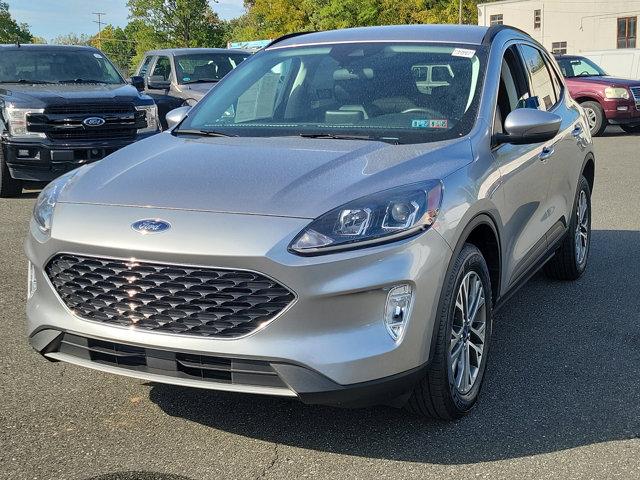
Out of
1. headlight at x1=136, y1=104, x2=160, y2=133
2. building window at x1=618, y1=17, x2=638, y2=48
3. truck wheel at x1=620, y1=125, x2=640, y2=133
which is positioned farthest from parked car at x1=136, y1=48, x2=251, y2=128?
building window at x1=618, y1=17, x2=638, y2=48

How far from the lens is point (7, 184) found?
10125 mm

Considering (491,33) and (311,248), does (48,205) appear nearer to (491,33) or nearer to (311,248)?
(311,248)

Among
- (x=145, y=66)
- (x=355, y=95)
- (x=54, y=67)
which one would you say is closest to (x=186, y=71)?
(x=145, y=66)

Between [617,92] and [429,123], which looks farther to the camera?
[617,92]

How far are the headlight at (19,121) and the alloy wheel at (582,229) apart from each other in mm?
6267

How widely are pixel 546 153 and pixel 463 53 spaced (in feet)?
2.79

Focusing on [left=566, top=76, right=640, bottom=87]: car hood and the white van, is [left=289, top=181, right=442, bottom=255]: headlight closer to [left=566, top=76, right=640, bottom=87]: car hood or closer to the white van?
[left=566, top=76, right=640, bottom=87]: car hood

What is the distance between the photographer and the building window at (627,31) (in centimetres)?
5541

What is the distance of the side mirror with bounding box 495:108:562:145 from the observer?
13.4ft

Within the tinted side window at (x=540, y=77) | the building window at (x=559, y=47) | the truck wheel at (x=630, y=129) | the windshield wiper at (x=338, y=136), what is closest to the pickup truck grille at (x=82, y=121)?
the tinted side window at (x=540, y=77)

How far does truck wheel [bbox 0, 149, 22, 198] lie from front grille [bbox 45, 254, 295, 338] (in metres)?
7.22

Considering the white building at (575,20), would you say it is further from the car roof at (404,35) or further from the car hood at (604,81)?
the car roof at (404,35)

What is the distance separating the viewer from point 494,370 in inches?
171

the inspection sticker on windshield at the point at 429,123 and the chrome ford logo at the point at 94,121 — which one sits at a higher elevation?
the inspection sticker on windshield at the point at 429,123
